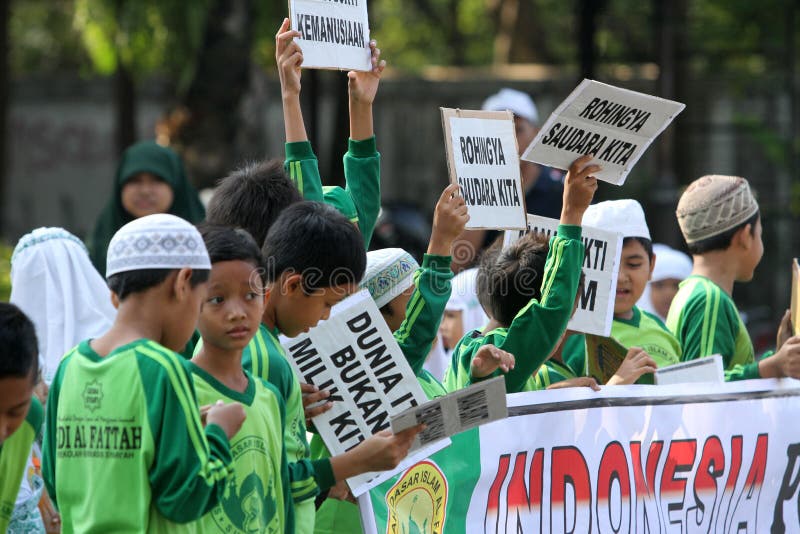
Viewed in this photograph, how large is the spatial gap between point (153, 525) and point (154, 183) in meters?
4.10

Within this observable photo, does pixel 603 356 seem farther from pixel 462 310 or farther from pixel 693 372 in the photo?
pixel 462 310

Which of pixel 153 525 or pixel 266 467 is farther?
pixel 266 467

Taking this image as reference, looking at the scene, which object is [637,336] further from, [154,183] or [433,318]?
[154,183]

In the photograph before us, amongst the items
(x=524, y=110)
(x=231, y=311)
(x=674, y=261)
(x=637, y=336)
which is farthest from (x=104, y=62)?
(x=231, y=311)

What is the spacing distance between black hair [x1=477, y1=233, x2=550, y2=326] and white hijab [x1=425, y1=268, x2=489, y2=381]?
1.52 meters

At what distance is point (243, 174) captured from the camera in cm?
457

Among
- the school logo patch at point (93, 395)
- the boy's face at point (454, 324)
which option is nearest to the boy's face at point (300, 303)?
the school logo patch at point (93, 395)

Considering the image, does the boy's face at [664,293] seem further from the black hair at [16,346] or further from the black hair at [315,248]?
the black hair at [16,346]

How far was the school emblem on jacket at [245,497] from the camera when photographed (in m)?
3.42

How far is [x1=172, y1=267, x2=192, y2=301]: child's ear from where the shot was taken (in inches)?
128

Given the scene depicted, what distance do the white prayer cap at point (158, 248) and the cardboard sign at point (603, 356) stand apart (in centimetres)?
231

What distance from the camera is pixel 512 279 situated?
4.86m

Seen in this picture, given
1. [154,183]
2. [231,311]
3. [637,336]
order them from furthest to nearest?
1. [154,183]
2. [637,336]
3. [231,311]

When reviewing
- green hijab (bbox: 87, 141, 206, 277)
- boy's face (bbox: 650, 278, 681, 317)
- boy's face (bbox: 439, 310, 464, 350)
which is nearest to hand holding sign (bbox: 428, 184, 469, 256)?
boy's face (bbox: 439, 310, 464, 350)
